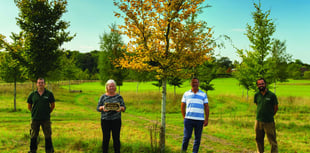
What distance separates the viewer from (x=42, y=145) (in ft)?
21.9

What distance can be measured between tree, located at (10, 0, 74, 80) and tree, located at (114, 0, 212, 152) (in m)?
4.04

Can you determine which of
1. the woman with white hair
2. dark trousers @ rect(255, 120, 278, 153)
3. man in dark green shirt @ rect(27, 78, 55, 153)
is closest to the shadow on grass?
man in dark green shirt @ rect(27, 78, 55, 153)

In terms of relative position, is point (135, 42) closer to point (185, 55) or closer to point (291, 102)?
point (185, 55)

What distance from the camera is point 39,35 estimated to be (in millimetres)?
8156

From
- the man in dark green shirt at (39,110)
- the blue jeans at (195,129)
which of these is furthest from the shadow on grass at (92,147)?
the blue jeans at (195,129)

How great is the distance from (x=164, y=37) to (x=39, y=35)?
544 centimetres

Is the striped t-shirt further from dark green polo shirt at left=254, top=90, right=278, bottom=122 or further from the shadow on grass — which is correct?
dark green polo shirt at left=254, top=90, right=278, bottom=122

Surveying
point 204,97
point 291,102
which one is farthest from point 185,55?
point 291,102

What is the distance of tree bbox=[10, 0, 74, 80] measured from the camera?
802cm

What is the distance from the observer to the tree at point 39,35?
8.02 m

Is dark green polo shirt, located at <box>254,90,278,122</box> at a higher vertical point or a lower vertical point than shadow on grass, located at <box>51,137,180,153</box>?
higher

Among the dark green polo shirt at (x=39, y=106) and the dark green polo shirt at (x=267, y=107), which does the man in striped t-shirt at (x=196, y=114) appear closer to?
the dark green polo shirt at (x=267, y=107)

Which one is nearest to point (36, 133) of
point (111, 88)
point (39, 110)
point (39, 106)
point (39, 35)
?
point (39, 110)

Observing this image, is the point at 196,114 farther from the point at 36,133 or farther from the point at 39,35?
the point at 39,35
